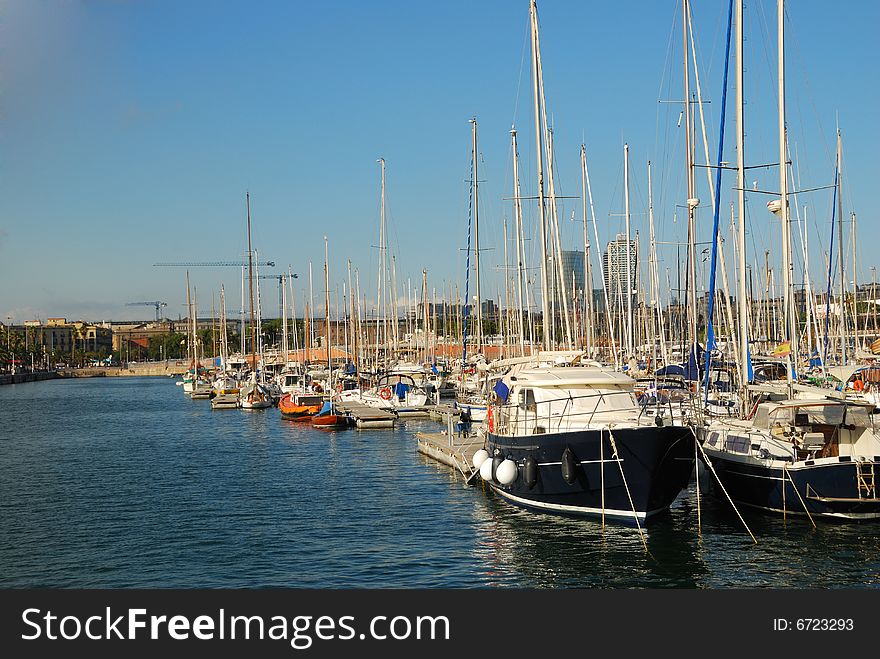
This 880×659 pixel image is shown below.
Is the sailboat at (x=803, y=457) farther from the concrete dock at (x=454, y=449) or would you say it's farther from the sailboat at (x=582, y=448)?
the concrete dock at (x=454, y=449)

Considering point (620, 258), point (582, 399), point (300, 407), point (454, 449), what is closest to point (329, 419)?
point (300, 407)

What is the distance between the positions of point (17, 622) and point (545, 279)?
2302 centimetres

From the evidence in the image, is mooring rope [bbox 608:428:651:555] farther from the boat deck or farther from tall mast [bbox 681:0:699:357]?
the boat deck

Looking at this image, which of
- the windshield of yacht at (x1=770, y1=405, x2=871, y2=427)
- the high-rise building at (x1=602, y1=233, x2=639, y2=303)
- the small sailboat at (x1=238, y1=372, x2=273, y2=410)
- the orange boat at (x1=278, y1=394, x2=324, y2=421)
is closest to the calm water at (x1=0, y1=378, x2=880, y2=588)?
the windshield of yacht at (x1=770, y1=405, x2=871, y2=427)

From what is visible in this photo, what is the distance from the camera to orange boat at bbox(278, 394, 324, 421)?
6425cm

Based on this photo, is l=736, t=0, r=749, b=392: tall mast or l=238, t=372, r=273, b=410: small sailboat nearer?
l=736, t=0, r=749, b=392: tall mast

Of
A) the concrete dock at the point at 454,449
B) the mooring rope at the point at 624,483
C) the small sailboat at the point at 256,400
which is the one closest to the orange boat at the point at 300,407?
the small sailboat at the point at 256,400

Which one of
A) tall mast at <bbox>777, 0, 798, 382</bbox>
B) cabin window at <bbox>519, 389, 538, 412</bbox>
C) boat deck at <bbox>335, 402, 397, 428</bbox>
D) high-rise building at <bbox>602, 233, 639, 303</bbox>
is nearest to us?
cabin window at <bbox>519, 389, 538, 412</bbox>

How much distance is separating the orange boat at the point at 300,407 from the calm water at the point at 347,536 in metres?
19.6

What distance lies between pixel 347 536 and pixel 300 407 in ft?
129

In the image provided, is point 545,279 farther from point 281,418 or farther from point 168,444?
point 281,418

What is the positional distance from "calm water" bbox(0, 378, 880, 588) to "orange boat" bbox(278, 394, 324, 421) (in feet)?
64.2

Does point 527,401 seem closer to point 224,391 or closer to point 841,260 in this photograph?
point 841,260

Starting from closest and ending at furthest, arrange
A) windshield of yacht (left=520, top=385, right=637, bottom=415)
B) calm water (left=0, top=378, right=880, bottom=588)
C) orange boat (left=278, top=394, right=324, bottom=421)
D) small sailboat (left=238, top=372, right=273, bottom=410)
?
A: calm water (left=0, top=378, right=880, bottom=588) → windshield of yacht (left=520, top=385, right=637, bottom=415) → orange boat (left=278, top=394, right=324, bottom=421) → small sailboat (left=238, top=372, right=273, bottom=410)
